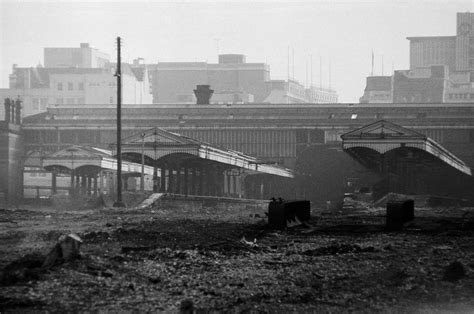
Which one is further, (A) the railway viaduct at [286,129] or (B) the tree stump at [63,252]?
(A) the railway viaduct at [286,129]

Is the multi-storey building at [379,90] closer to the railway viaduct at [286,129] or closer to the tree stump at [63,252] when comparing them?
the railway viaduct at [286,129]

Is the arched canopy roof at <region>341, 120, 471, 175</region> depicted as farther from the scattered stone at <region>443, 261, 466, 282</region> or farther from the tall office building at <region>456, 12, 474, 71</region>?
the tall office building at <region>456, 12, 474, 71</region>

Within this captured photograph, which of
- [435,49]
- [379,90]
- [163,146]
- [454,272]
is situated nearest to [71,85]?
[379,90]

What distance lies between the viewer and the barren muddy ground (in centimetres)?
970

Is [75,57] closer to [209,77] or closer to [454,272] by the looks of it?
[209,77]

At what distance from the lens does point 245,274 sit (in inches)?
470

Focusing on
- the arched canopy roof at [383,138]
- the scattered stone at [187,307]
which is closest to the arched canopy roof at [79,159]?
the arched canopy roof at [383,138]

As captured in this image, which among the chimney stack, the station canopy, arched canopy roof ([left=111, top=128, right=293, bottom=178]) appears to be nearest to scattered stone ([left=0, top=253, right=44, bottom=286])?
arched canopy roof ([left=111, top=128, right=293, bottom=178])

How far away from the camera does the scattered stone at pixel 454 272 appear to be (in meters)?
11.3

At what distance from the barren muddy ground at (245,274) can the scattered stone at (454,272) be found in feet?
0.06

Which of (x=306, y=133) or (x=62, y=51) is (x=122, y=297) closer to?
(x=306, y=133)

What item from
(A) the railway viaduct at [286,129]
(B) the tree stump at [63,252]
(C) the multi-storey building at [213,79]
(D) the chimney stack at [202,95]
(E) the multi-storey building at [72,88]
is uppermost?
(C) the multi-storey building at [213,79]

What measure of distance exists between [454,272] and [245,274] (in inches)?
111

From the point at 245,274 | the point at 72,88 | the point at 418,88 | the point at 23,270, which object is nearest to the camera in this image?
the point at 23,270
